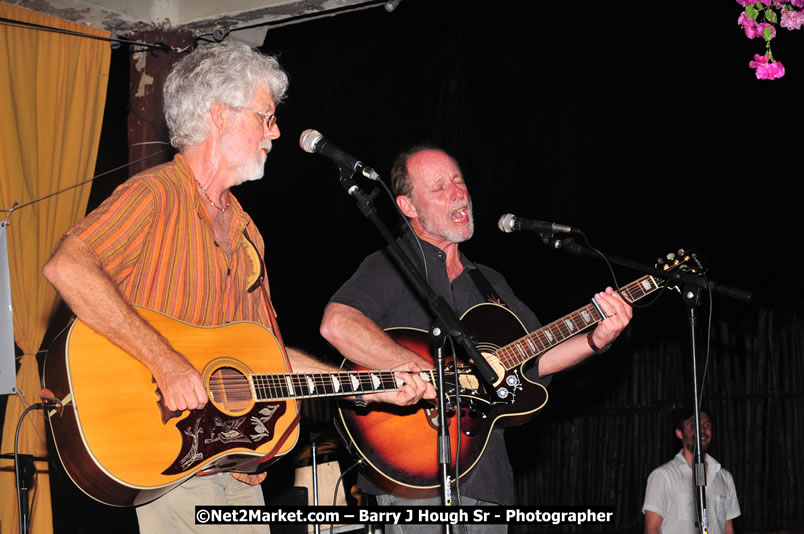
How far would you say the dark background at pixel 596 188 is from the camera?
1066cm

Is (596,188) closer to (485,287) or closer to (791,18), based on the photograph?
(485,287)

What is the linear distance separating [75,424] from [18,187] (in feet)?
10.5

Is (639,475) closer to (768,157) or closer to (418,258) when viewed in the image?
(768,157)

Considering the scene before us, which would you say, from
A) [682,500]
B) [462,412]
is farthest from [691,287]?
[682,500]

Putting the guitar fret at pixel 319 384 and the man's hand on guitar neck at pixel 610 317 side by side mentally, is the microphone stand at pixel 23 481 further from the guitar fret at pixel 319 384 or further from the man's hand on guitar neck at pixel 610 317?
the man's hand on guitar neck at pixel 610 317

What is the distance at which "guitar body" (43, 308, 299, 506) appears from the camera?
282 cm

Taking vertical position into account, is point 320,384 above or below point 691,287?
below

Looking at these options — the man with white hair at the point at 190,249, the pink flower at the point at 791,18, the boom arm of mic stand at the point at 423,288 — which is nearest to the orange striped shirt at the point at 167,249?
the man with white hair at the point at 190,249

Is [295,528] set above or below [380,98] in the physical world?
below

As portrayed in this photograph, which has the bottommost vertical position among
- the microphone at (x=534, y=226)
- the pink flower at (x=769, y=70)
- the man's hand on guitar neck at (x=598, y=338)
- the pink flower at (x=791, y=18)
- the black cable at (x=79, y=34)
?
the man's hand on guitar neck at (x=598, y=338)

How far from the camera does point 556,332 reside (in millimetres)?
4586

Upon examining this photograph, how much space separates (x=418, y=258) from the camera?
4625mm

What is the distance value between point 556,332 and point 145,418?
2356 mm

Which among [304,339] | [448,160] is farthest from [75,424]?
[304,339]
